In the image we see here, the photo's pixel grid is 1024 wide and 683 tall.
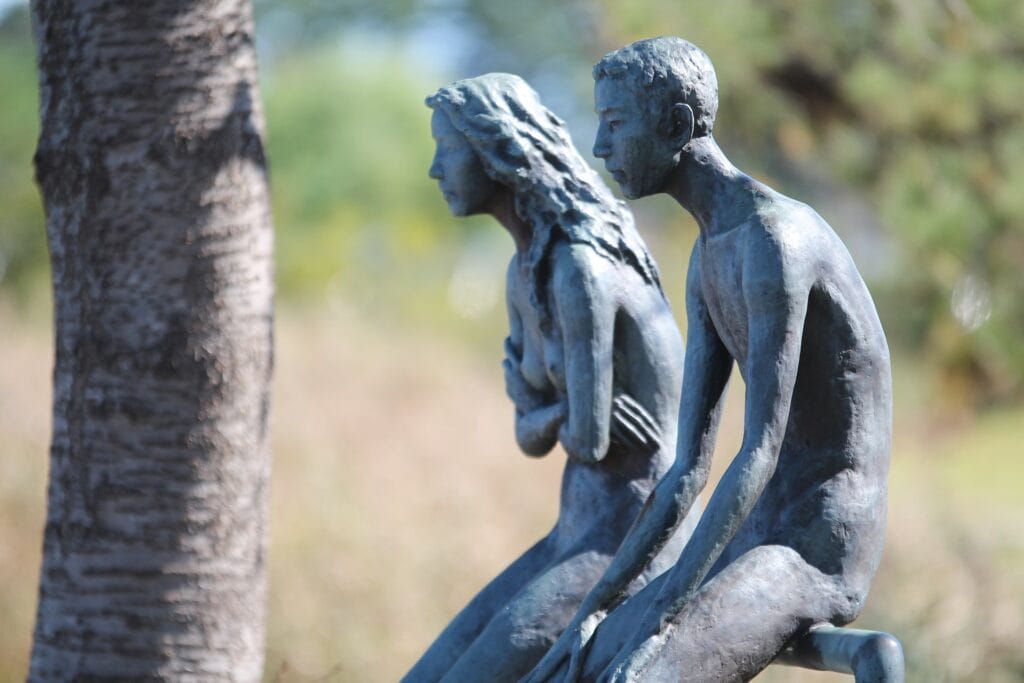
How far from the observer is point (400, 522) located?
7855 millimetres

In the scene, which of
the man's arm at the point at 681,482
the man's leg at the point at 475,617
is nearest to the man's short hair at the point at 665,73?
the man's arm at the point at 681,482

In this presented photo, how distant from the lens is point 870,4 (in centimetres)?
806

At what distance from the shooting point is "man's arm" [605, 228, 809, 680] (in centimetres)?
250

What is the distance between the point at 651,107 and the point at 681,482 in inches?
25.9

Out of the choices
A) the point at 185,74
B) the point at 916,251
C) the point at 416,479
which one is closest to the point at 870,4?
the point at 916,251

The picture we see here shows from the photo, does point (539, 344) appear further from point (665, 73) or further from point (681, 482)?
point (665, 73)

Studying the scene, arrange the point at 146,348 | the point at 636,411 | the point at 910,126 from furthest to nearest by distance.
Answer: the point at 910,126 → the point at 146,348 → the point at 636,411

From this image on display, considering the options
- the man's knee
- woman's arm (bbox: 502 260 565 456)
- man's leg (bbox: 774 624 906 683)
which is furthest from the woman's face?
the man's knee

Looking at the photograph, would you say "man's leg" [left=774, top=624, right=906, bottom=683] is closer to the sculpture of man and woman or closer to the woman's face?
the sculpture of man and woman

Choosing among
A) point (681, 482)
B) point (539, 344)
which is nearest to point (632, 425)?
point (539, 344)

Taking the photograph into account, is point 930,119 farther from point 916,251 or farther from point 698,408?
point 698,408

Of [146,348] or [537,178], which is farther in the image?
[146,348]

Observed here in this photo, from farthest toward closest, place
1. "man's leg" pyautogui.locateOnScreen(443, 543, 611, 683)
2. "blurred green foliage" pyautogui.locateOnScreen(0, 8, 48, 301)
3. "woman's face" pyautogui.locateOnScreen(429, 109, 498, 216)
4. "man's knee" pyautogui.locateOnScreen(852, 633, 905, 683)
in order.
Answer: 1. "blurred green foliage" pyautogui.locateOnScreen(0, 8, 48, 301)
2. "woman's face" pyautogui.locateOnScreen(429, 109, 498, 216)
3. "man's leg" pyautogui.locateOnScreen(443, 543, 611, 683)
4. "man's knee" pyautogui.locateOnScreen(852, 633, 905, 683)

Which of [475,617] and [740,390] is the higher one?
[740,390]
